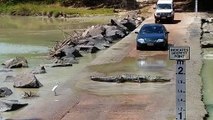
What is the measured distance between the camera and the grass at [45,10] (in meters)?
73.8

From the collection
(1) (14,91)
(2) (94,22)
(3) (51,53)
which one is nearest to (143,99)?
(1) (14,91)

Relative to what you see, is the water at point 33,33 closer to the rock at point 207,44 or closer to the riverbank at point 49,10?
the riverbank at point 49,10

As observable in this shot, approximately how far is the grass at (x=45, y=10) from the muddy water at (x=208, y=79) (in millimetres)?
38901

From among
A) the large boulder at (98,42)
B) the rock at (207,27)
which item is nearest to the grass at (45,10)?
the rock at (207,27)

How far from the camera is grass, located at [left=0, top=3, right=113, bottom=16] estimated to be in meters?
73.8

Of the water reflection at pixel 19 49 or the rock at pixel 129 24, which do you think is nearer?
the water reflection at pixel 19 49

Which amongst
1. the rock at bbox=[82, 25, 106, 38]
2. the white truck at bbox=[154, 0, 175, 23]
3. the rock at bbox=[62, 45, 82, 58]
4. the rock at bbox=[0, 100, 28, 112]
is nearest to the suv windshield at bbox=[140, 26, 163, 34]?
the rock at bbox=[62, 45, 82, 58]

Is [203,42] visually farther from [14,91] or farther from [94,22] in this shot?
[94,22]

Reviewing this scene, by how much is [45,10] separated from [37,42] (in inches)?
1203

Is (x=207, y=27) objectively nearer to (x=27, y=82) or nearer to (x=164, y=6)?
(x=164, y=6)

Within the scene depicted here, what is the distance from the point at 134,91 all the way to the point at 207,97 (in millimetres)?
2870

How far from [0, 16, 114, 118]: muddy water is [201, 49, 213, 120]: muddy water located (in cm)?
610

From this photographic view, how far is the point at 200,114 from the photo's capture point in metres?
17.7

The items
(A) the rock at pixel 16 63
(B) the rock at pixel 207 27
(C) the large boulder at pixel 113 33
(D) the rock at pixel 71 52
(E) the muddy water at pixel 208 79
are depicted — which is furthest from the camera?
(C) the large boulder at pixel 113 33
